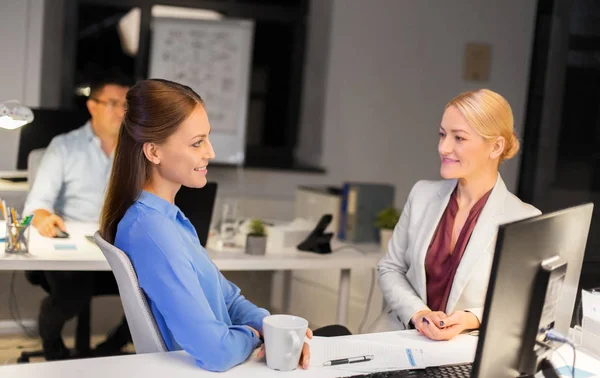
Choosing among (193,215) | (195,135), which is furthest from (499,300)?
(193,215)

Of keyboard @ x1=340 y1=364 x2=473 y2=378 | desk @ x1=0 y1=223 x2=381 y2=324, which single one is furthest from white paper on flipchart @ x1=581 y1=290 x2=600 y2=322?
desk @ x1=0 y1=223 x2=381 y2=324

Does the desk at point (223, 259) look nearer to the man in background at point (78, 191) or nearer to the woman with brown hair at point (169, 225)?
the man in background at point (78, 191)

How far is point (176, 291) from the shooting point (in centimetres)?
160

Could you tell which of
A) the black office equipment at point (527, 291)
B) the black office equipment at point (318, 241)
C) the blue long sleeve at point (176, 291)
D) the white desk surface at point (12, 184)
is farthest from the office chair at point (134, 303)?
the white desk surface at point (12, 184)

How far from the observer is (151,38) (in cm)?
530

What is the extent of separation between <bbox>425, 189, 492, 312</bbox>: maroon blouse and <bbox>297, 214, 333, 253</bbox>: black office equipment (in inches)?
37.2

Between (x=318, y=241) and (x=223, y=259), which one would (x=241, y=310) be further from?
(x=318, y=241)

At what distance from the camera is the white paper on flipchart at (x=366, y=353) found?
Result: 1.72 metres

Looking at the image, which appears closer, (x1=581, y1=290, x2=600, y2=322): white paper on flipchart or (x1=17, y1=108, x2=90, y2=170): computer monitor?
(x1=581, y1=290, x2=600, y2=322): white paper on flipchart

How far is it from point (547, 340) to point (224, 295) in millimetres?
836

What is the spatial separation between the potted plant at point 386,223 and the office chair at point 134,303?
6.51 ft

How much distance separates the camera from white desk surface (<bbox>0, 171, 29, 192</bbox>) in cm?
338

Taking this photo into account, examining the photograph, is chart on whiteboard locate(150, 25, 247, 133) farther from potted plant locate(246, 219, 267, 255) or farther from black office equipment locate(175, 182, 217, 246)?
black office equipment locate(175, 182, 217, 246)

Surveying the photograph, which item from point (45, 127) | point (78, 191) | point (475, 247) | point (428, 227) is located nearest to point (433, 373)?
point (475, 247)
